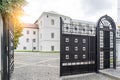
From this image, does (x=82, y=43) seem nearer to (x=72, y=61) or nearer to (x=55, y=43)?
(x=72, y=61)

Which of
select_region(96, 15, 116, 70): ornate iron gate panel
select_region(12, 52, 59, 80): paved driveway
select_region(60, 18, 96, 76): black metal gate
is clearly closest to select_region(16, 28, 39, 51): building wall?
select_region(12, 52, 59, 80): paved driveway

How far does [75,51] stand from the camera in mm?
6512

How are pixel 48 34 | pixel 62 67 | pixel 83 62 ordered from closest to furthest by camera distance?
pixel 62 67, pixel 83 62, pixel 48 34

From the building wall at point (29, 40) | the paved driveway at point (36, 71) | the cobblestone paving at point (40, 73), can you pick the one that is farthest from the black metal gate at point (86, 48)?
the building wall at point (29, 40)

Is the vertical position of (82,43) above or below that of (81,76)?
above

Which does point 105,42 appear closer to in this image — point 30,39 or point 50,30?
point 50,30

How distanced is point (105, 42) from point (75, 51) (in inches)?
76.4

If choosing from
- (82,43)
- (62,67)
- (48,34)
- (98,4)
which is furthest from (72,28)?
(48,34)

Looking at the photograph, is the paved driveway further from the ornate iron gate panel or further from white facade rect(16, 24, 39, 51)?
A: white facade rect(16, 24, 39, 51)

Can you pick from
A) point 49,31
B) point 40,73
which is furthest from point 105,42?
point 49,31

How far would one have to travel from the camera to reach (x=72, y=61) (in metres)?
6.36

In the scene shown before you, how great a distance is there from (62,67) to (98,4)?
675 centimetres

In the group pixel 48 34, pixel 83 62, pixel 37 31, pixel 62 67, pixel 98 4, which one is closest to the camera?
pixel 62 67

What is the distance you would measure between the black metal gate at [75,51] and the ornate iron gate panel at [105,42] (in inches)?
14.8
